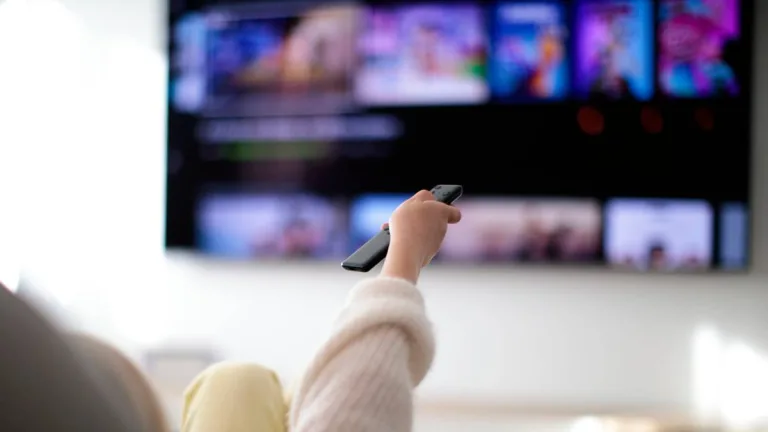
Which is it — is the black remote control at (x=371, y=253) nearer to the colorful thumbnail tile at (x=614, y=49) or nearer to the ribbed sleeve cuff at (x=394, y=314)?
the ribbed sleeve cuff at (x=394, y=314)

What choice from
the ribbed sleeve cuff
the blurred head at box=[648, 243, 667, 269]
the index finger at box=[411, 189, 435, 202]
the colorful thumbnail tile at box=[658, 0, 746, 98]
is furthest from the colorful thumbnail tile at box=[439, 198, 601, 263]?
the ribbed sleeve cuff

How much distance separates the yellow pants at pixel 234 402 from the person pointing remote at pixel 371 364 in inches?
12.6

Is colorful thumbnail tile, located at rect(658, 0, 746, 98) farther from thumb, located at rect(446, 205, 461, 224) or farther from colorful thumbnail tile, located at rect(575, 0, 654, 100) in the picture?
thumb, located at rect(446, 205, 461, 224)

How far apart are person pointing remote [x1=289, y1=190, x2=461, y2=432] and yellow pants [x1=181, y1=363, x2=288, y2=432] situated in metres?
0.32

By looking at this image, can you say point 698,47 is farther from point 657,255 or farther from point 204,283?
point 204,283

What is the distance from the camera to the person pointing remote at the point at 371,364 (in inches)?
25.4

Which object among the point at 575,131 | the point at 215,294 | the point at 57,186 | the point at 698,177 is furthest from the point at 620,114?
the point at 57,186

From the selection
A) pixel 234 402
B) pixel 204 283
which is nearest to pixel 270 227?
pixel 204 283

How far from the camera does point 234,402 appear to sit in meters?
1.01

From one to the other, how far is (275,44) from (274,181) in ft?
1.63

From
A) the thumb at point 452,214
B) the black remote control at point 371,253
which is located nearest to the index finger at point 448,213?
the thumb at point 452,214

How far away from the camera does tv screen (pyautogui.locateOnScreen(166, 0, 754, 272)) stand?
89.2 inches

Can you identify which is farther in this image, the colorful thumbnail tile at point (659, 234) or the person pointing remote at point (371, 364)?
the colorful thumbnail tile at point (659, 234)

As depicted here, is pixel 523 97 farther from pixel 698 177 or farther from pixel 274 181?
pixel 274 181
